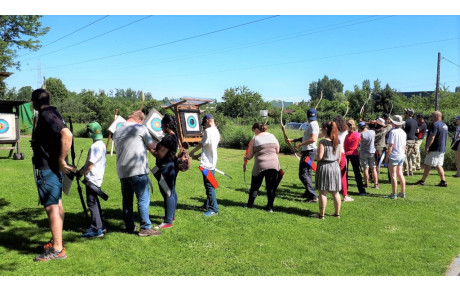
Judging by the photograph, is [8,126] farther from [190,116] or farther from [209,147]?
[209,147]

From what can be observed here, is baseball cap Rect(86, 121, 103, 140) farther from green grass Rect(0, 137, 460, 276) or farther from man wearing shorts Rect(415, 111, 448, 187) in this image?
man wearing shorts Rect(415, 111, 448, 187)

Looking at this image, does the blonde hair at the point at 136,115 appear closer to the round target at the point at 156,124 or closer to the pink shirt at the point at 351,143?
the round target at the point at 156,124

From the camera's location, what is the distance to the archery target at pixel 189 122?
8.77 metres

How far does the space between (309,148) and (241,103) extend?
32.0 metres

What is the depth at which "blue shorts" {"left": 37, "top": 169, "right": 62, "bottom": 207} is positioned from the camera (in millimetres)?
4027

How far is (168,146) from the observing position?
16.7ft

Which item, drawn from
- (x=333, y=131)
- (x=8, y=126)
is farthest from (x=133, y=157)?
(x=8, y=126)

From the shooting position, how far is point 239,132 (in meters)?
21.3

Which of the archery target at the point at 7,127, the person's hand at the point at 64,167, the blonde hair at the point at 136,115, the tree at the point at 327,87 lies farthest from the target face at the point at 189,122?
the tree at the point at 327,87

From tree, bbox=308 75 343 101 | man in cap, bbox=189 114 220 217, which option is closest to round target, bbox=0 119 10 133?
man in cap, bbox=189 114 220 217

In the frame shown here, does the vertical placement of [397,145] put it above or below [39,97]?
below

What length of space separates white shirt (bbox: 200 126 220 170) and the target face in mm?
2713

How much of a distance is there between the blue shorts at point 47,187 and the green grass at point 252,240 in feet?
2.36
